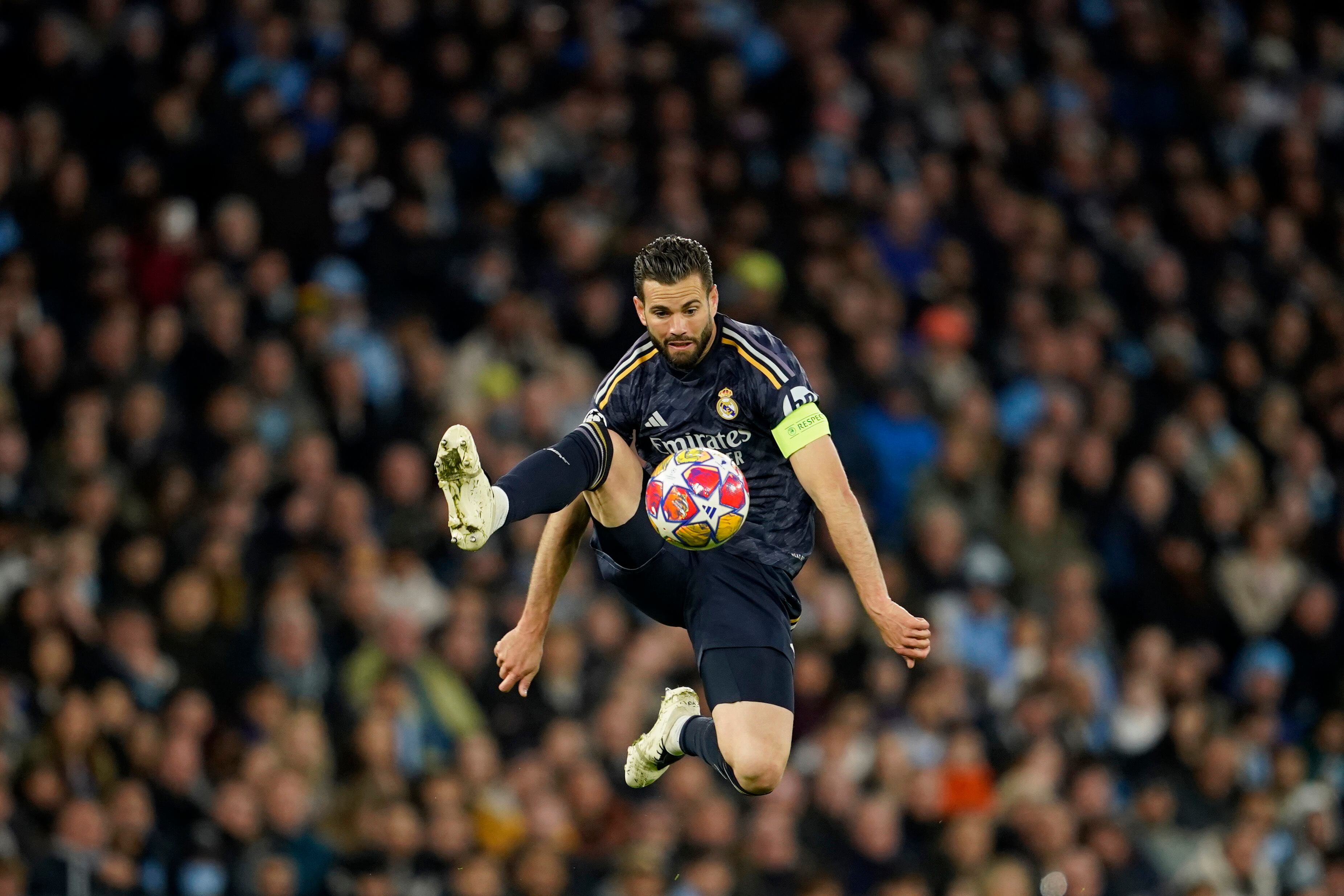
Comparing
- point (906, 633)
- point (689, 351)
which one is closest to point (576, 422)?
point (689, 351)

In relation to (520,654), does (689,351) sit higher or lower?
higher

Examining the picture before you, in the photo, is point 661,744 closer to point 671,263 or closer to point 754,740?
point 754,740

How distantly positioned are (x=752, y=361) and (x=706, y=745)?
4.74 feet

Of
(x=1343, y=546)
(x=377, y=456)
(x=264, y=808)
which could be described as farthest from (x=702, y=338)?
(x=1343, y=546)

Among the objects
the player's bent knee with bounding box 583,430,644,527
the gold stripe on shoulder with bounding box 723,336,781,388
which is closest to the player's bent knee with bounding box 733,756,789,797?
the player's bent knee with bounding box 583,430,644,527

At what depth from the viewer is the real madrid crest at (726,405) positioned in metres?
6.26

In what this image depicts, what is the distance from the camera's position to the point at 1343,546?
1259cm

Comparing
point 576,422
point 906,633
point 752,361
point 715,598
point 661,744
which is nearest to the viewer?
point 906,633

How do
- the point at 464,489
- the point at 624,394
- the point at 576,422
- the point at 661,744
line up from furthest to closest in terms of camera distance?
the point at 576,422 < the point at 661,744 < the point at 624,394 < the point at 464,489

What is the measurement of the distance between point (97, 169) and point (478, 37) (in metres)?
2.91

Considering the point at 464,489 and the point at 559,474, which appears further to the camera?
the point at 559,474

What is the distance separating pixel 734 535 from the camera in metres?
6.43

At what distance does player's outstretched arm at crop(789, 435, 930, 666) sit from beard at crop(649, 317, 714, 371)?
1.57ft

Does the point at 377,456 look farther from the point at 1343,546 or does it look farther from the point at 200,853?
the point at 1343,546
